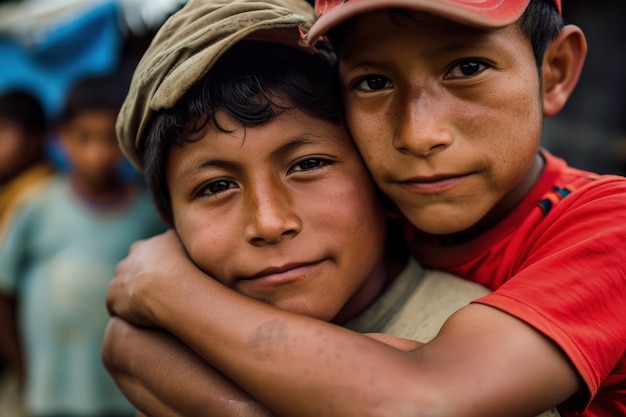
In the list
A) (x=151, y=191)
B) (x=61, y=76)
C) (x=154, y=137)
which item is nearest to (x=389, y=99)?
(x=154, y=137)

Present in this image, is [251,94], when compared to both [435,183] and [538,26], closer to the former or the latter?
[435,183]

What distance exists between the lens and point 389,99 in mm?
1720

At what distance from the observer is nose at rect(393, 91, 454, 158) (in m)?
1.63

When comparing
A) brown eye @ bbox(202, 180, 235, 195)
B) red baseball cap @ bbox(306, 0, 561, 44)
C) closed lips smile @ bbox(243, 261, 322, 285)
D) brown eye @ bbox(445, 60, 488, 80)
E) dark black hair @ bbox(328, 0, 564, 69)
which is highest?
red baseball cap @ bbox(306, 0, 561, 44)

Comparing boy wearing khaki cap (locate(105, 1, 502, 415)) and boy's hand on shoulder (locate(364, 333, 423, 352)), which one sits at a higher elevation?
boy wearing khaki cap (locate(105, 1, 502, 415))

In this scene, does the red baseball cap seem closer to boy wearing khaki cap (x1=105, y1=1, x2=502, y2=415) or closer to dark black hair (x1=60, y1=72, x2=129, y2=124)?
boy wearing khaki cap (x1=105, y1=1, x2=502, y2=415)

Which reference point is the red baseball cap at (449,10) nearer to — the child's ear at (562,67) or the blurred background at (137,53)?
the child's ear at (562,67)

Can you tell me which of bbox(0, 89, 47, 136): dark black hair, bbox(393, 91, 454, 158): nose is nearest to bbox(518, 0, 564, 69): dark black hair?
bbox(393, 91, 454, 158): nose

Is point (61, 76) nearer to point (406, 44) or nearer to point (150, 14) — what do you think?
point (150, 14)

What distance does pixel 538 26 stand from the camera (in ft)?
5.76

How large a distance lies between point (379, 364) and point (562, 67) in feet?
3.31

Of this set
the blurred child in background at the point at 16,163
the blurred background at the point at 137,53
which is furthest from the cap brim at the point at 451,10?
the blurred background at the point at 137,53

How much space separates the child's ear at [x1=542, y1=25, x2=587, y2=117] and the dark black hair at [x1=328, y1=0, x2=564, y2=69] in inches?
1.9

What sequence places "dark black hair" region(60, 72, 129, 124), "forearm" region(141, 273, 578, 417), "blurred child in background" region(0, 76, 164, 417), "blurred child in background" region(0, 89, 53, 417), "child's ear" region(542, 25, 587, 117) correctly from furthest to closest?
"blurred child in background" region(0, 89, 53, 417) < "dark black hair" region(60, 72, 129, 124) < "blurred child in background" region(0, 76, 164, 417) < "child's ear" region(542, 25, 587, 117) < "forearm" region(141, 273, 578, 417)
